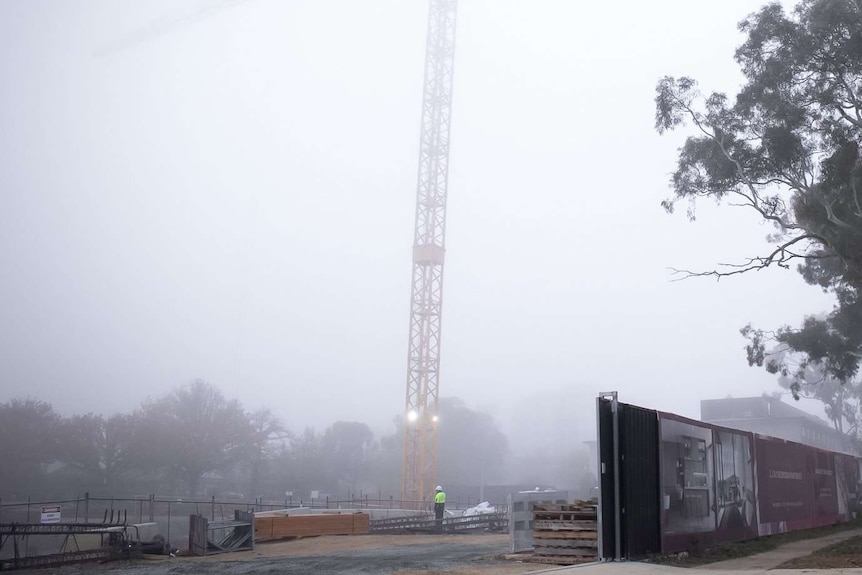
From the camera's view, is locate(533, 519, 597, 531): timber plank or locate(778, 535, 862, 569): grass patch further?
locate(533, 519, 597, 531): timber plank

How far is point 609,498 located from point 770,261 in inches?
769

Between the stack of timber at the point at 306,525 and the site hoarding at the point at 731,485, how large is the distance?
53.6 ft

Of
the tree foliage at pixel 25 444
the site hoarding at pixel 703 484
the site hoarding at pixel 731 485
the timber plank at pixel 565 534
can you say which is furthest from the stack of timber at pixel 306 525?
the tree foliage at pixel 25 444

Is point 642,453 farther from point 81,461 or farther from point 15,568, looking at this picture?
point 81,461

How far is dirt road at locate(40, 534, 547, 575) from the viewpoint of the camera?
61.9ft

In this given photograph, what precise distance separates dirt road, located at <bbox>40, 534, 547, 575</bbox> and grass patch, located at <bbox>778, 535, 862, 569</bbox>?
17.1ft

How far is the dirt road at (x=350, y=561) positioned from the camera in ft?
61.9

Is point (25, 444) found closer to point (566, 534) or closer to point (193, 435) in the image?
point (193, 435)

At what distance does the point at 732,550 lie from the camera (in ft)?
63.4

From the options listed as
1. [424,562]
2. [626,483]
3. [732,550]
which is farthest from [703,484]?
[424,562]

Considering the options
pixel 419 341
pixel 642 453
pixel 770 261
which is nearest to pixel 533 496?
pixel 642 453

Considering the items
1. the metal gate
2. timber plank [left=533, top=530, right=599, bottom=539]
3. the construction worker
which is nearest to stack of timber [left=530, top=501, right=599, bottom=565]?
timber plank [left=533, top=530, right=599, bottom=539]

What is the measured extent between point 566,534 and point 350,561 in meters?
5.93

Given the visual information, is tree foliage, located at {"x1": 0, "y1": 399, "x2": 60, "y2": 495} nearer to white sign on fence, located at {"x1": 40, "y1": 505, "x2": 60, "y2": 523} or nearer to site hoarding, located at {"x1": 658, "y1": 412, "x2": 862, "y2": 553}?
white sign on fence, located at {"x1": 40, "y1": 505, "x2": 60, "y2": 523}
